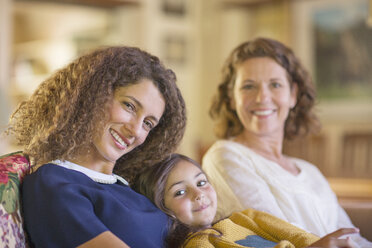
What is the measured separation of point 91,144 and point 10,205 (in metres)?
0.27

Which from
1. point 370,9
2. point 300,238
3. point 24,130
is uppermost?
point 370,9

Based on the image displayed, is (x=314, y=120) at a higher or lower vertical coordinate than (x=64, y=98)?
lower

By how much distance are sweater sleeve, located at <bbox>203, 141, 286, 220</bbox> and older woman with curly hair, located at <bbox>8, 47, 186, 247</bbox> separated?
0.43 m

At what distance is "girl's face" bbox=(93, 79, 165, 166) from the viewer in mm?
1339

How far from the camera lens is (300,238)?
58.9 inches

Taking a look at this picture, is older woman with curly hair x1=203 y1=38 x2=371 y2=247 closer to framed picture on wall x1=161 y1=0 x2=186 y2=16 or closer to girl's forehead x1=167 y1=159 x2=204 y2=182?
girl's forehead x1=167 y1=159 x2=204 y2=182

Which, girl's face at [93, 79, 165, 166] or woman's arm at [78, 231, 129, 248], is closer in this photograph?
woman's arm at [78, 231, 129, 248]

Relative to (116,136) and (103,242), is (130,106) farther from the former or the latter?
(103,242)

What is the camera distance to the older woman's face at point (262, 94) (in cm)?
203

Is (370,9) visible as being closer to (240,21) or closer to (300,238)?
(300,238)

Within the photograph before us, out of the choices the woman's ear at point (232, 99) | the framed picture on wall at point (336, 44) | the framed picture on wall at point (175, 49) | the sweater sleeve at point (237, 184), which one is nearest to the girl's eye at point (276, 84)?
the woman's ear at point (232, 99)

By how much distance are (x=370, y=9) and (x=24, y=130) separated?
1.81 m

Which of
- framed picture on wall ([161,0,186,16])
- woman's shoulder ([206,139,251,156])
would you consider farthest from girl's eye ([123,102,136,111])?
framed picture on wall ([161,0,186,16])

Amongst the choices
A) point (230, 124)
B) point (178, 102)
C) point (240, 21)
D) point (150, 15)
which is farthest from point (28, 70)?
point (178, 102)
